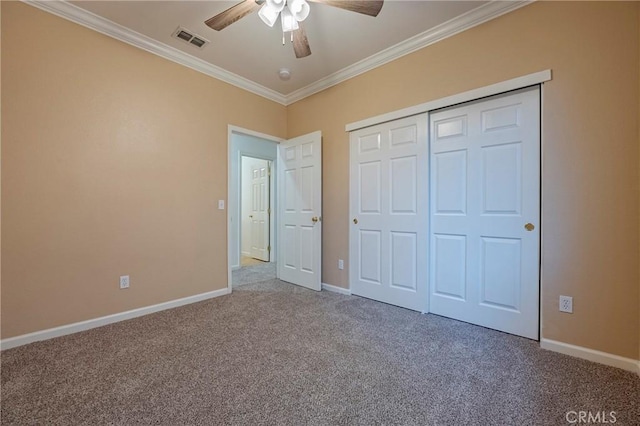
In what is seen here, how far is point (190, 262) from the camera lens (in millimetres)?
3002

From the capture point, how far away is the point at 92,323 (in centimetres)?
233

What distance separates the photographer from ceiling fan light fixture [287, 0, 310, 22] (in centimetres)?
183

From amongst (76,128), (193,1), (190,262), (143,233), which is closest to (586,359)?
(190,262)

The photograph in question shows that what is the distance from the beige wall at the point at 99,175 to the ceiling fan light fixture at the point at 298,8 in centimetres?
171

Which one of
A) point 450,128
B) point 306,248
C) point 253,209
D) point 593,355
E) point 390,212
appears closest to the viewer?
point 593,355

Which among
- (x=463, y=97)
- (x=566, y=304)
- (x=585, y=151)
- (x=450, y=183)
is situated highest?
(x=463, y=97)

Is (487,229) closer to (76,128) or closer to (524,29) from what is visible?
(524,29)

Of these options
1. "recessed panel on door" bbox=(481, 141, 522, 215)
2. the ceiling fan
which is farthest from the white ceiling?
"recessed panel on door" bbox=(481, 141, 522, 215)

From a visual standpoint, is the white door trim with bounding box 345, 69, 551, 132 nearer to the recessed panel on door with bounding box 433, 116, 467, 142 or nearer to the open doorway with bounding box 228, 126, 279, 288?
the recessed panel on door with bounding box 433, 116, 467, 142

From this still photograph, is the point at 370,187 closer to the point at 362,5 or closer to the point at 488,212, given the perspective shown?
the point at 488,212

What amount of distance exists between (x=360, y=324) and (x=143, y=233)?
2.32 metres

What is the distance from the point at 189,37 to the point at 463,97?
2692 mm

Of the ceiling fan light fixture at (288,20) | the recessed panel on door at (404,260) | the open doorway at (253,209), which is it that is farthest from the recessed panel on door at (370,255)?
the ceiling fan light fixture at (288,20)

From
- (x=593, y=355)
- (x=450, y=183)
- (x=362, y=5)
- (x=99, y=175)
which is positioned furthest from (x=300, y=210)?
(x=593, y=355)
